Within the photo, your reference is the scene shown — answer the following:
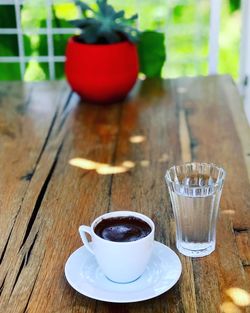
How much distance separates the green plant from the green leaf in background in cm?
17

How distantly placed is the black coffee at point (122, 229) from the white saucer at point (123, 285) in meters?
0.06

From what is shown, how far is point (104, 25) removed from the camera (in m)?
1.83

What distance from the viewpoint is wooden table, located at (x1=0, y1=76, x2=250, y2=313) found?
1.08 meters

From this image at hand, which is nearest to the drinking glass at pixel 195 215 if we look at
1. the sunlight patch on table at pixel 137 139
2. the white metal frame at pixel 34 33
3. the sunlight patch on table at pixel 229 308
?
the sunlight patch on table at pixel 229 308

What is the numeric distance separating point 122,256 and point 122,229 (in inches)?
2.4

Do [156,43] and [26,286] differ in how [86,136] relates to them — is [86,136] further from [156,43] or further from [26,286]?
[26,286]

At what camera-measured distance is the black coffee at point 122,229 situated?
1074 millimetres

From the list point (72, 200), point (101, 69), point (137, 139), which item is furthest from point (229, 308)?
point (101, 69)

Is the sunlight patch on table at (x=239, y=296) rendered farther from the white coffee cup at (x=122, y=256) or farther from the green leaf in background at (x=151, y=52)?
the green leaf in background at (x=151, y=52)

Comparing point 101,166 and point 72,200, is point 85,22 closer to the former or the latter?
point 101,166

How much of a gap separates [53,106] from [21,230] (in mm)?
648

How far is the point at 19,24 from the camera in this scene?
2.12 metres

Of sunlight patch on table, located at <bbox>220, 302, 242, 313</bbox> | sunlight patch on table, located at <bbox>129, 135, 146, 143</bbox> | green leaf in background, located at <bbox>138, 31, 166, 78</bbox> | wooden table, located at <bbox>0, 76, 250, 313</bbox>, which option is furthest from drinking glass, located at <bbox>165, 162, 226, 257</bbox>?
green leaf in background, located at <bbox>138, 31, 166, 78</bbox>

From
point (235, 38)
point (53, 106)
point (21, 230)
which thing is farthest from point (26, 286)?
point (235, 38)
